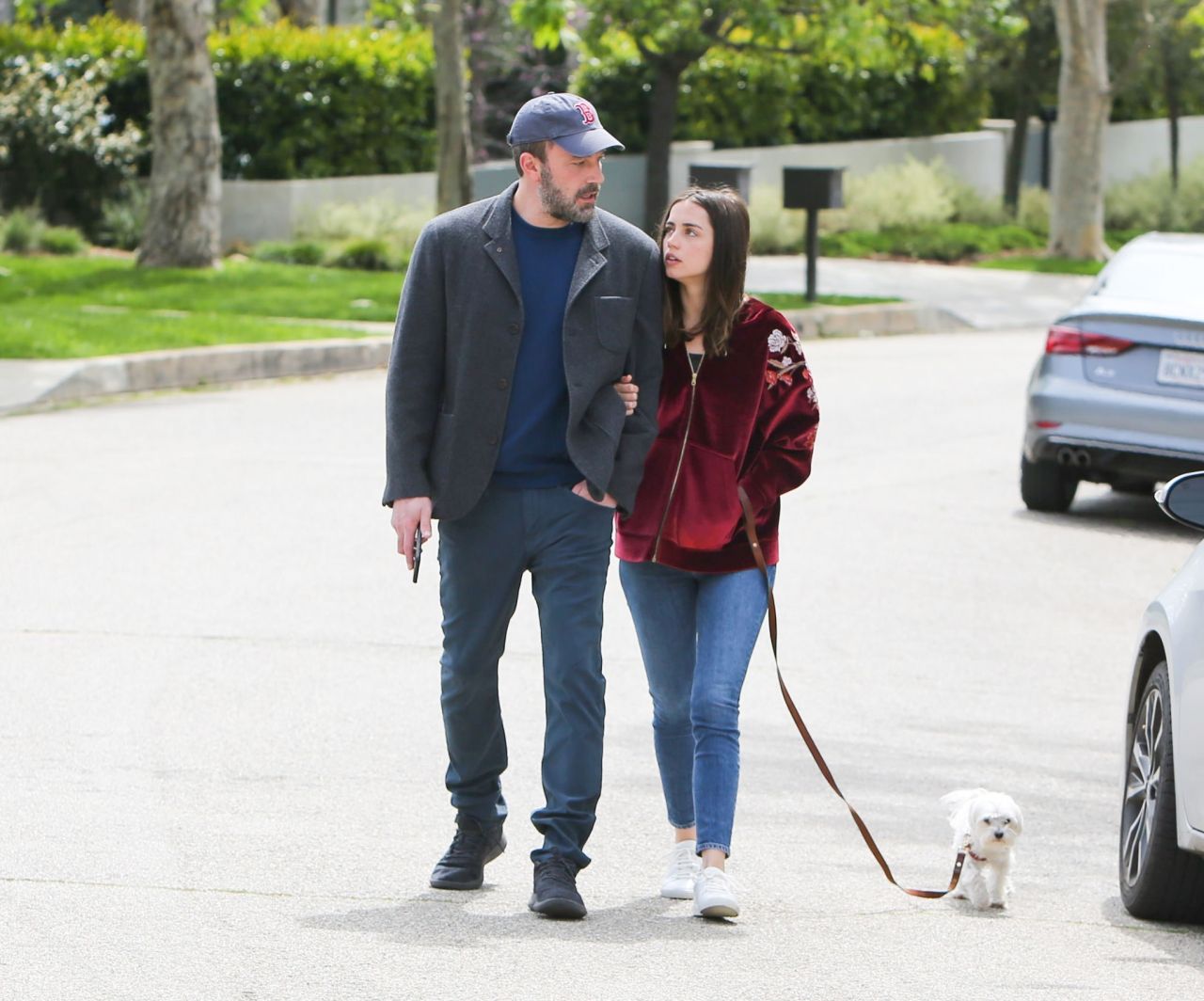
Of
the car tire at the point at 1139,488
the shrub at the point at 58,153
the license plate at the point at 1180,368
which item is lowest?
the car tire at the point at 1139,488

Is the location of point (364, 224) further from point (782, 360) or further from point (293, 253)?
point (782, 360)

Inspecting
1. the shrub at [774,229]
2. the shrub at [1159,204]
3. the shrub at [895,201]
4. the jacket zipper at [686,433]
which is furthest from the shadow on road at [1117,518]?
the shrub at [1159,204]

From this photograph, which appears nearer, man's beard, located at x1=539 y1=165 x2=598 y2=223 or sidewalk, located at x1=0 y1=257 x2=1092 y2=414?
man's beard, located at x1=539 y1=165 x2=598 y2=223

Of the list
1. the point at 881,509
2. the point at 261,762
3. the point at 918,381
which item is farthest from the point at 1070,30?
the point at 261,762

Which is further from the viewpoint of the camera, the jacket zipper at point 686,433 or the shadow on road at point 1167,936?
the jacket zipper at point 686,433

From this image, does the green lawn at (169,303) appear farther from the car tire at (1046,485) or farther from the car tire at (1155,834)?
the car tire at (1155,834)

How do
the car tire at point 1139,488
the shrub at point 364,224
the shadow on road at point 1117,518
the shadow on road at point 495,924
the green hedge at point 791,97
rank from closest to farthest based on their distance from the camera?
the shadow on road at point 495,924 < the shadow on road at point 1117,518 < the car tire at point 1139,488 < the shrub at point 364,224 < the green hedge at point 791,97

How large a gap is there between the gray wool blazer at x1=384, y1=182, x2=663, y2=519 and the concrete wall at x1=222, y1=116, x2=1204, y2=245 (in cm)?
1807

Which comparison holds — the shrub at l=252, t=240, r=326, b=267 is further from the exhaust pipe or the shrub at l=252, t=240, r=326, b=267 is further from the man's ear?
the man's ear

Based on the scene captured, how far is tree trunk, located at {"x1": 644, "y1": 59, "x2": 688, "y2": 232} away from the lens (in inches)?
1180

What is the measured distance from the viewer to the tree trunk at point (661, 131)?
98.4 ft

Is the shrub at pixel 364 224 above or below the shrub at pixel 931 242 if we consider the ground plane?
above

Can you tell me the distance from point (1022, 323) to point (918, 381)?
586cm

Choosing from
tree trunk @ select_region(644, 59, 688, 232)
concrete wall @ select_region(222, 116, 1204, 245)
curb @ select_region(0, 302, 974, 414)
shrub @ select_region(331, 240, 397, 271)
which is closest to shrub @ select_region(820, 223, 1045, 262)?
concrete wall @ select_region(222, 116, 1204, 245)
